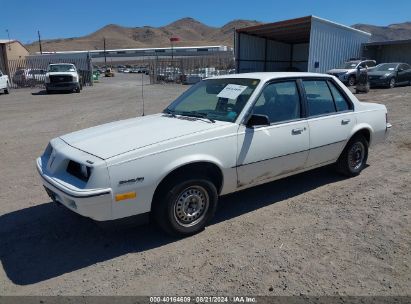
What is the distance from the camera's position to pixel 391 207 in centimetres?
461

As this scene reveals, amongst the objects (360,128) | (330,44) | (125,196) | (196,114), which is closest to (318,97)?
(360,128)

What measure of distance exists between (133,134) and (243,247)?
158 cm

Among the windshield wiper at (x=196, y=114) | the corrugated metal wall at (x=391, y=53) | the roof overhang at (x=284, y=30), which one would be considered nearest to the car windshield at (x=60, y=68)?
the roof overhang at (x=284, y=30)

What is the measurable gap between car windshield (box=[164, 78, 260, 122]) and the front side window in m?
0.18

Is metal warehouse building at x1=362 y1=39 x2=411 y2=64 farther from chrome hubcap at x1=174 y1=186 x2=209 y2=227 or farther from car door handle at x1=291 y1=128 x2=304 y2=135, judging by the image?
chrome hubcap at x1=174 y1=186 x2=209 y2=227

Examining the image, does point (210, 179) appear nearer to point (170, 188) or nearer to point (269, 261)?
point (170, 188)

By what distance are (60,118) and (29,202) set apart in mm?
8694

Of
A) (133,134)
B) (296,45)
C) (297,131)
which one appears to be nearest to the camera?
(133,134)

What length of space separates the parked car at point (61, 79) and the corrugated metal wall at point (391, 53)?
23.6m

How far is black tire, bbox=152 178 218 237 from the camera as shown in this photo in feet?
12.1

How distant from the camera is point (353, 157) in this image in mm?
5680

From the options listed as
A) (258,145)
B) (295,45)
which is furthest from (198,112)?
(295,45)

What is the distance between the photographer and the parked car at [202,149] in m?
3.45

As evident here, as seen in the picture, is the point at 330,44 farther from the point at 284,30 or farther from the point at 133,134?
the point at 133,134
